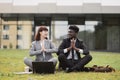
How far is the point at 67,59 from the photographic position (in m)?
11.0

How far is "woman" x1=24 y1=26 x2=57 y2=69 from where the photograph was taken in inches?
415

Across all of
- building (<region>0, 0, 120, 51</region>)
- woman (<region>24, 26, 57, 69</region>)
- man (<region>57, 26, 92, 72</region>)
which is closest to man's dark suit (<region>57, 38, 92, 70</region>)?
man (<region>57, 26, 92, 72</region>)

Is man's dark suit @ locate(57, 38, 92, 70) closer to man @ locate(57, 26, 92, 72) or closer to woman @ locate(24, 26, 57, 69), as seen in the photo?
man @ locate(57, 26, 92, 72)

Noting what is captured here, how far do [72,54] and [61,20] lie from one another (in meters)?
28.7

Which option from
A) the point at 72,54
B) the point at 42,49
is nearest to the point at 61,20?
the point at 72,54

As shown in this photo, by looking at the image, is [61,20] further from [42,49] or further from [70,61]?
[42,49]

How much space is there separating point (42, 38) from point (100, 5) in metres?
28.5

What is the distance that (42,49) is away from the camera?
10555mm

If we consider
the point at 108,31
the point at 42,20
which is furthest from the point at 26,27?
the point at 108,31

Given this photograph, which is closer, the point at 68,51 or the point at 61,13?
the point at 68,51

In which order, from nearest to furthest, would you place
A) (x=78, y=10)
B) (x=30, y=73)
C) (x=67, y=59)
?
(x=30, y=73) < (x=67, y=59) < (x=78, y=10)

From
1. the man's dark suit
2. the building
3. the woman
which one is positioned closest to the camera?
the woman

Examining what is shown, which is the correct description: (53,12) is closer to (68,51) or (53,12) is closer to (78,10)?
(78,10)

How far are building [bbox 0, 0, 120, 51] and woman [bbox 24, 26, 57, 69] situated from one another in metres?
27.7
